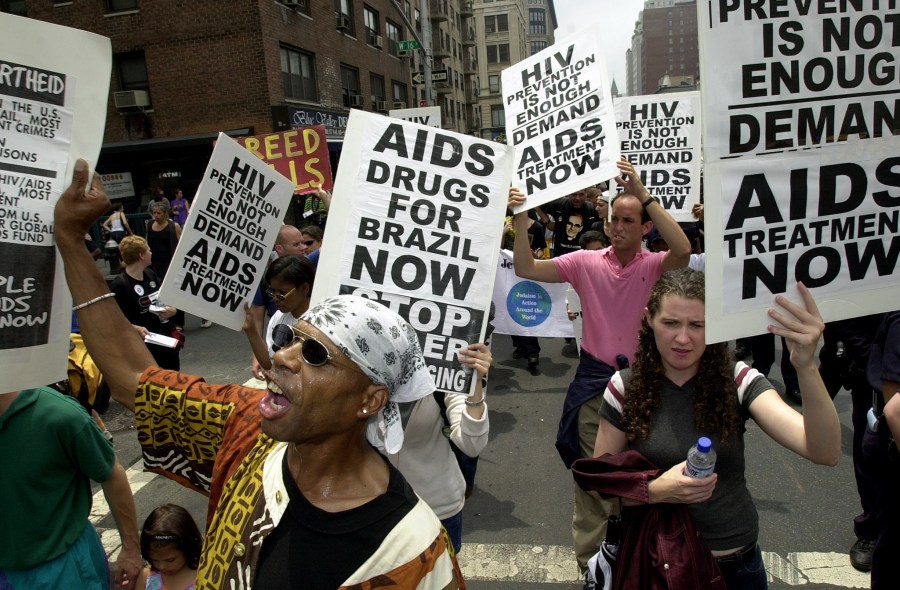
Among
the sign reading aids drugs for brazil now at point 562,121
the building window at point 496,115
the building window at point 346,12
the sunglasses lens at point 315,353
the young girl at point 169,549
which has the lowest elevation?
the young girl at point 169,549

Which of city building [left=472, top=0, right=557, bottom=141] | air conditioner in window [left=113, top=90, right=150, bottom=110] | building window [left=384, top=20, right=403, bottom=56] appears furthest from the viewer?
city building [left=472, top=0, right=557, bottom=141]

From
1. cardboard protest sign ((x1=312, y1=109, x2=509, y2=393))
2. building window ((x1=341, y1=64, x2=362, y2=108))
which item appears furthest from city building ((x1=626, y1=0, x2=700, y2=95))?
cardboard protest sign ((x1=312, y1=109, x2=509, y2=393))

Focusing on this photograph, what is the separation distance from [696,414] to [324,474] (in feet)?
4.23

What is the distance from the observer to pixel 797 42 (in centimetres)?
185

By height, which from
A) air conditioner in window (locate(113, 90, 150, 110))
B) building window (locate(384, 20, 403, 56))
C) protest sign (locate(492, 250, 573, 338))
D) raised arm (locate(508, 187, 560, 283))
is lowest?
protest sign (locate(492, 250, 573, 338))

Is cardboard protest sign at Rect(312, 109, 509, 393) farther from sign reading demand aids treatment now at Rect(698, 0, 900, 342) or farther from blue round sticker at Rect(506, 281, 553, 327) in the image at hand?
blue round sticker at Rect(506, 281, 553, 327)

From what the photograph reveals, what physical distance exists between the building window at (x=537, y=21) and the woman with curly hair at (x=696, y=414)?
13256cm

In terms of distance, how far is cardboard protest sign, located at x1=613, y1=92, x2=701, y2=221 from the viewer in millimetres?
6078

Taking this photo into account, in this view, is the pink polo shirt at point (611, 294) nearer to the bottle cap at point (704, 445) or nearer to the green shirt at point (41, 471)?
the bottle cap at point (704, 445)

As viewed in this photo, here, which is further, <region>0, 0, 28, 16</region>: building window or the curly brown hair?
<region>0, 0, 28, 16</region>: building window

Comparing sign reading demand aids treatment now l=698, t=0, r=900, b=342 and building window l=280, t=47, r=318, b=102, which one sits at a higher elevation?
building window l=280, t=47, r=318, b=102

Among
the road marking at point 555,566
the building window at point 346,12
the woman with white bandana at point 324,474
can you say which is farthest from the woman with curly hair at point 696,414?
the building window at point 346,12

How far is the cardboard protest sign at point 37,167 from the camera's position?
5.90 feet

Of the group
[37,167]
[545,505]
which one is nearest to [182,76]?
[545,505]
